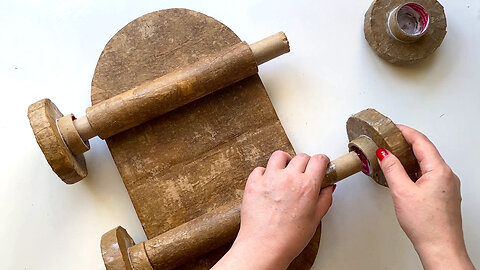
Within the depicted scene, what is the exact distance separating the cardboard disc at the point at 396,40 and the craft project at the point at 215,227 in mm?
278

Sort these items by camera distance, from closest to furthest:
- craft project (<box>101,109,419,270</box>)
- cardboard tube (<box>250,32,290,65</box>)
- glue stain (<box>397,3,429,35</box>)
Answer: craft project (<box>101,109,419,270</box>) → cardboard tube (<box>250,32,290,65</box>) → glue stain (<box>397,3,429,35</box>)

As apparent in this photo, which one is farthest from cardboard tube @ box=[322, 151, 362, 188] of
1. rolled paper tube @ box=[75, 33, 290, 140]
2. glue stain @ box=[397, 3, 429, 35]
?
glue stain @ box=[397, 3, 429, 35]

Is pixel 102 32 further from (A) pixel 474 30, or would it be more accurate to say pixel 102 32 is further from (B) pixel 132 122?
(A) pixel 474 30

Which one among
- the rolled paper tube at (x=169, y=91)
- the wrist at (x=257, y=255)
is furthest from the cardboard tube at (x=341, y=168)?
the rolled paper tube at (x=169, y=91)

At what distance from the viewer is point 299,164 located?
1.16 m

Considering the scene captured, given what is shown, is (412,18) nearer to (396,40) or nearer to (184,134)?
(396,40)

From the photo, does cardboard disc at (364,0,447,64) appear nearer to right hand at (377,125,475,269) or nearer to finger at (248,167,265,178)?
right hand at (377,125,475,269)

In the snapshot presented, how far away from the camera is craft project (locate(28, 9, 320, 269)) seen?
1231mm

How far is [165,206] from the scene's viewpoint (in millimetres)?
1271

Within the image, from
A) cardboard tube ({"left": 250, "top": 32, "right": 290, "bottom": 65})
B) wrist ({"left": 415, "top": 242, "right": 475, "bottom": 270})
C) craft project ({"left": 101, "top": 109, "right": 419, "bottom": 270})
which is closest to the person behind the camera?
wrist ({"left": 415, "top": 242, "right": 475, "bottom": 270})

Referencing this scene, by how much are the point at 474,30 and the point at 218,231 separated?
95cm

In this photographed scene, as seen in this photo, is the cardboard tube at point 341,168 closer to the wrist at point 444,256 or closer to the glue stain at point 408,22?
the wrist at point 444,256

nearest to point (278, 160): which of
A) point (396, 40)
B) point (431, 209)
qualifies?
point (431, 209)

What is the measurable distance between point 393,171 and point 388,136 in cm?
8
